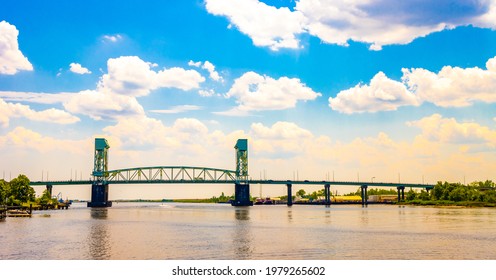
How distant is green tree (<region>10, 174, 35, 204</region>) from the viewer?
496ft

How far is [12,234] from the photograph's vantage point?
210ft

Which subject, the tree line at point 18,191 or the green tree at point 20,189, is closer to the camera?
the tree line at point 18,191

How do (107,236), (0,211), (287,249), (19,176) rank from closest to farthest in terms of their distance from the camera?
(287,249) → (107,236) → (0,211) → (19,176)

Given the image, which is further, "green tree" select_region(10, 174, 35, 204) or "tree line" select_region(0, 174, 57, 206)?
"green tree" select_region(10, 174, 35, 204)

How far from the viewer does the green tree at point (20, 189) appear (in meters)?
151

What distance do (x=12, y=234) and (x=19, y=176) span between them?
100279 millimetres

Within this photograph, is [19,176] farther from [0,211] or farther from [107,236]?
[107,236]

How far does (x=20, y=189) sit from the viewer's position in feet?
502

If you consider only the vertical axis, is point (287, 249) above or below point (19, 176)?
below
